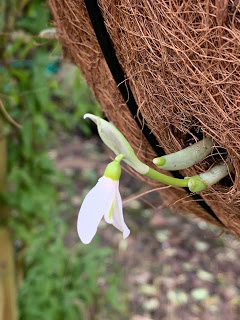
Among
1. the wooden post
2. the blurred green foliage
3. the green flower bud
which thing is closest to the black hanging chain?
the green flower bud

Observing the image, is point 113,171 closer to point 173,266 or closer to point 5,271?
point 5,271

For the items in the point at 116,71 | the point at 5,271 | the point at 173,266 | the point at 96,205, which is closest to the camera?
the point at 96,205

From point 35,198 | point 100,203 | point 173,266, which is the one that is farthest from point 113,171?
point 173,266

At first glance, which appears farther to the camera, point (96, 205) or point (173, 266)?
point (173, 266)

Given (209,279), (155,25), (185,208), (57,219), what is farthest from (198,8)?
(209,279)

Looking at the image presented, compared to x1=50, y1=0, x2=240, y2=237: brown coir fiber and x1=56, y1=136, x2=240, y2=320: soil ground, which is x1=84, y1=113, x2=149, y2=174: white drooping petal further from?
x1=56, y1=136, x2=240, y2=320: soil ground
